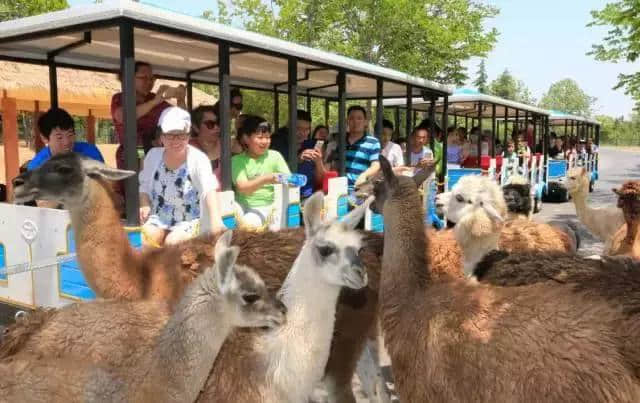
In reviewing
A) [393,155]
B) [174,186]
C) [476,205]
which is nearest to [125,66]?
[174,186]

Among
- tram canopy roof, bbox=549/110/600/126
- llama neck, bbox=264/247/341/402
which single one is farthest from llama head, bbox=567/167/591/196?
tram canopy roof, bbox=549/110/600/126

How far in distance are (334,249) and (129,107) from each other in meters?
1.74

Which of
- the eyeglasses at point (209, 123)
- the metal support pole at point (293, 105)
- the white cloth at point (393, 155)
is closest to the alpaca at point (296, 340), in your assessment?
the metal support pole at point (293, 105)

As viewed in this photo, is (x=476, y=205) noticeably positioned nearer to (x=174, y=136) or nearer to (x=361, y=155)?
(x=361, y=155)

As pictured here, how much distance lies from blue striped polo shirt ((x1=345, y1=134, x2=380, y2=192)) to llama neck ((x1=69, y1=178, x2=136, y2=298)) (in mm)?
3940

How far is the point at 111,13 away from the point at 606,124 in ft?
351

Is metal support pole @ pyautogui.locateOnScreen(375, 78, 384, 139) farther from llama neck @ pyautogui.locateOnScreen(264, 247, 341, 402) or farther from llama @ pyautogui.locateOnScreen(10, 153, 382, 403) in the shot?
llama neck @ pyautogui.locateOnScreen(264, 247, 341, 402)

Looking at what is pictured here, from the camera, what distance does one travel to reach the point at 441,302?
2.91 m

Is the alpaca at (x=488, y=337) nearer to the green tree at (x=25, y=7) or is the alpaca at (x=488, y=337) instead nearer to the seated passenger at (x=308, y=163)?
the seated passenger at (x=308, y=163)

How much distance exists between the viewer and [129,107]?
11.7 feet

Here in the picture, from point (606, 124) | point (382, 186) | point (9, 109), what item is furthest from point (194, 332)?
point (606, 124)

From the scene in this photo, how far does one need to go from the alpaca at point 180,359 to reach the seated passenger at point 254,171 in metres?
2.11

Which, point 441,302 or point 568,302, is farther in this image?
point 441,302

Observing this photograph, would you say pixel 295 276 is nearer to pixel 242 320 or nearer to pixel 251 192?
pixel 242 320
